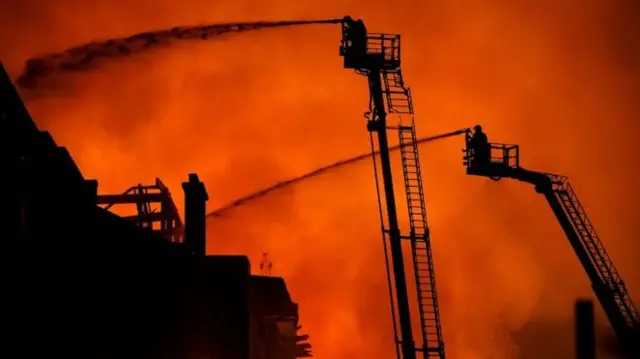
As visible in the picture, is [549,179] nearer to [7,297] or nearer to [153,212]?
[153,212]

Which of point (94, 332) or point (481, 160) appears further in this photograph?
point (481, 160)

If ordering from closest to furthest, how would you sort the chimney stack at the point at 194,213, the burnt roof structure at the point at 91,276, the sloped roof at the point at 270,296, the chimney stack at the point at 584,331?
the chimney stack at the point at 584,331 → the burnt roof structure at the point at 91,276 → the chimney stack at the point at 194,213 → the sloped roof at the point at 270,296

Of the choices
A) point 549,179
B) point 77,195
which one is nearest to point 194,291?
point 77,195

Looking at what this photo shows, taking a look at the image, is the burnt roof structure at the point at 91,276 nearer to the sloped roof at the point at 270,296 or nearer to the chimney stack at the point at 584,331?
the sloped roof at the point at 270,296

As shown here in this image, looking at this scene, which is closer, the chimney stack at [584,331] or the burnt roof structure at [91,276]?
the chimney stack at [584,331]

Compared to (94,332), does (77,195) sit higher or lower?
higher

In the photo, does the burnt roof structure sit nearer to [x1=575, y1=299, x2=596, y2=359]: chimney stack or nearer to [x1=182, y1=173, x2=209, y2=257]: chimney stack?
[x1=182, y1=173, x2=209, y2=257]: chimney stack

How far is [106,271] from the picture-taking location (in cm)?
2586

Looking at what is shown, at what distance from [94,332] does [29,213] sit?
487 cm

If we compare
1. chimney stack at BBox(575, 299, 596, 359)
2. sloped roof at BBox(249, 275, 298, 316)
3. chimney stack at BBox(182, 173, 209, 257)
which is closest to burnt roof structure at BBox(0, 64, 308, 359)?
chimney stack at BBox(182, 173, 209, 257)

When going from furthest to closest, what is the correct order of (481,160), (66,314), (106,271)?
(481,160) → (106,271) → (66,314)

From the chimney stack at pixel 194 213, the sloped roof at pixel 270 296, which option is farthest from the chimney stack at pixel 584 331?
the sloped roof at pixel 270 296

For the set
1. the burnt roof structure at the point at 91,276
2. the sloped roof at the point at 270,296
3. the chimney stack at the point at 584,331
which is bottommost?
the chimney stack at the point at 584,331

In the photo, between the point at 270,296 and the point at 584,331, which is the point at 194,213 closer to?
the point at 270,296
